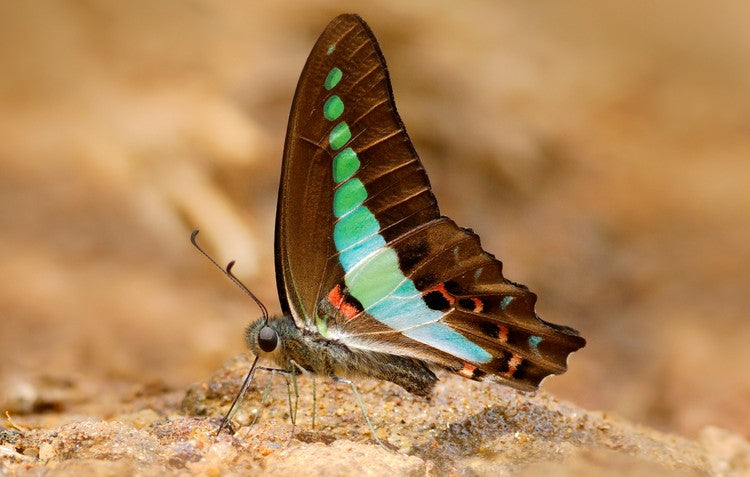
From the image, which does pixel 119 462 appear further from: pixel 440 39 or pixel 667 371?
pixel 440 39

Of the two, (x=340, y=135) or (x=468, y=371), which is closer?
(x=340, y=135)

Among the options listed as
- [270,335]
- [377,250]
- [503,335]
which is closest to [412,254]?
[377,250]

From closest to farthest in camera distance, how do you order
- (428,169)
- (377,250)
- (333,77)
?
(333,77), (377,250), (428,169)

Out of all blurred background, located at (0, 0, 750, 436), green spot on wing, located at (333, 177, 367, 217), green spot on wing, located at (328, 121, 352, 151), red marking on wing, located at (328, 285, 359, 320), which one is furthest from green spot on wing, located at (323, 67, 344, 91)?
blurred background, located at (0, 0, 750, 436)

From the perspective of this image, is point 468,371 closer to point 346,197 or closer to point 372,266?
point 372,266

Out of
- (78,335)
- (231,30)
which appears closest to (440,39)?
(231,30)

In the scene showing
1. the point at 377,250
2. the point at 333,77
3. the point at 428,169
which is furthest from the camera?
the point at 428,169

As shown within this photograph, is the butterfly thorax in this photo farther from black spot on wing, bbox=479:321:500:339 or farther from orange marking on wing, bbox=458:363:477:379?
black spot on wing, bbox=479:321:500:339

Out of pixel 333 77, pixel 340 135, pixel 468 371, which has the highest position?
pixel 333 77

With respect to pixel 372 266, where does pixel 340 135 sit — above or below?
above
